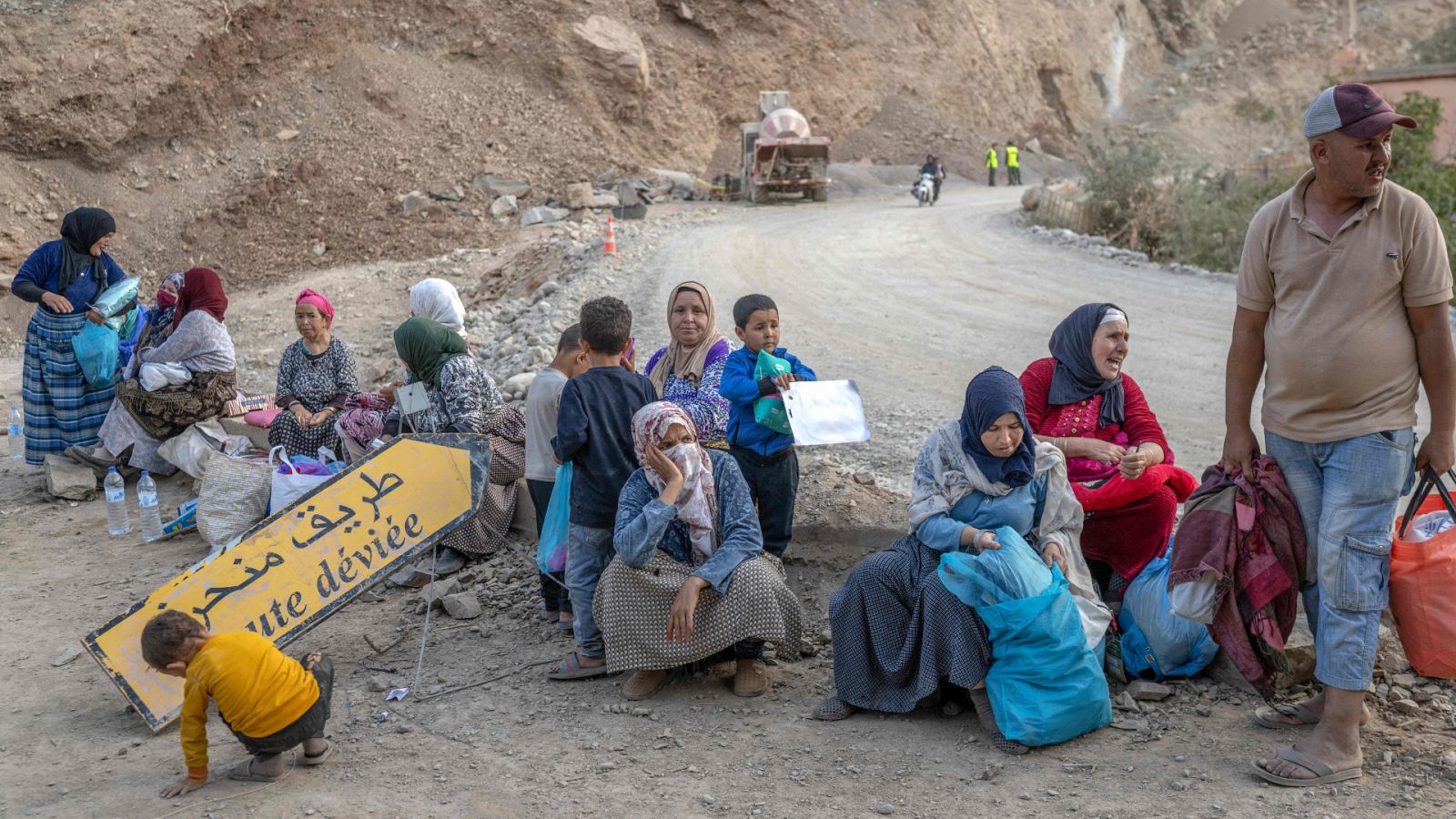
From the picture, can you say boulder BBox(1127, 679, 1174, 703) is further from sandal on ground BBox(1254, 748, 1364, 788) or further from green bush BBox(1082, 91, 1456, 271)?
green bush BBox(1082, 91, 1456, 271)

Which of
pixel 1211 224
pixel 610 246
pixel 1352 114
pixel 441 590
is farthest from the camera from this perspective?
pixel 1211 224

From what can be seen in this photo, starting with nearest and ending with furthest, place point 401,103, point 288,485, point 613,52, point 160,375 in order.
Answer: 1. point 288,485
2. point 160,375
3. point 401,103
4. point 613,52

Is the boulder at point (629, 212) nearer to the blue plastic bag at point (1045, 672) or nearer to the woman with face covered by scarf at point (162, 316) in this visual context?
the woman with face covered by scarf at point (162, 316)

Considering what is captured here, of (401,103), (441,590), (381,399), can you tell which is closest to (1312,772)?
(441,590)

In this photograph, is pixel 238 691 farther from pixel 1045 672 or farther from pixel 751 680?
pixel 1045 672

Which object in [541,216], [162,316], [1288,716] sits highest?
Result: [541,216]

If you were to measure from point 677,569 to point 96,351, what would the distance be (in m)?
5.80

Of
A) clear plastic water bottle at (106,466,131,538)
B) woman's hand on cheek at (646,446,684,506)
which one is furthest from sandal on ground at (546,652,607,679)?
clear plastic water bottle at (106,466,131,538)

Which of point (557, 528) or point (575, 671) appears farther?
point (557, 528)

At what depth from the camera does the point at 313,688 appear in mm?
3842

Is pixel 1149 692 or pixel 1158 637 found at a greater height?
pixel 1158 637

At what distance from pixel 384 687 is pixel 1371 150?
12.9ft

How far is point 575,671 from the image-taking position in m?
4.59

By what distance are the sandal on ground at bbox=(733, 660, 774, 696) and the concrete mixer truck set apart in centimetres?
2160
